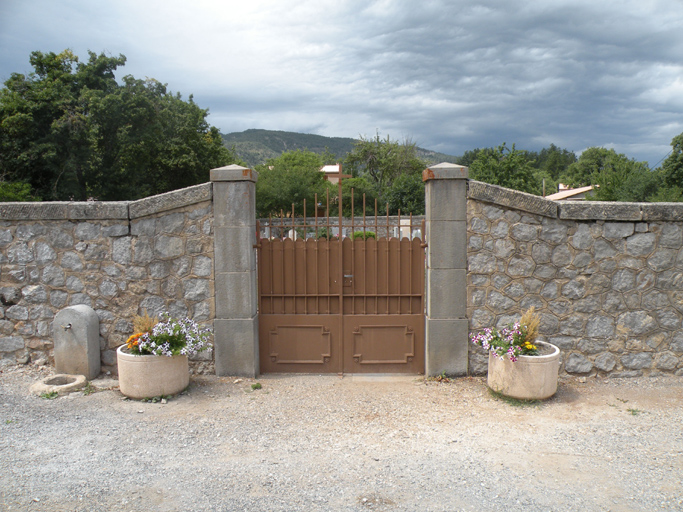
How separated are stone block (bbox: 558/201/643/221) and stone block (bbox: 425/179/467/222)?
1075 millimetres

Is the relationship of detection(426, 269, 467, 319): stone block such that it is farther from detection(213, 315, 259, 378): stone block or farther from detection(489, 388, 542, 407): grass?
detection(213, 315, 259, 378): stone block

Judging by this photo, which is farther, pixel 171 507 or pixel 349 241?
pixel 349 241

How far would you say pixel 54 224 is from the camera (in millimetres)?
5824

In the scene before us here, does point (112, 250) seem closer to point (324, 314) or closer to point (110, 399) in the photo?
point (110, 399)

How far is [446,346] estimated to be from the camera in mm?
5727

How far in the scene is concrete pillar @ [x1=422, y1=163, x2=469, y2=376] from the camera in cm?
561

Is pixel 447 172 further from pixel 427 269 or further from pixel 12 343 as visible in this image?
pixel 12 343

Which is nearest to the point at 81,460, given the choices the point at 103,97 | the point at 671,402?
the point at 671,402

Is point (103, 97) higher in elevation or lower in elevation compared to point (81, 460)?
higher

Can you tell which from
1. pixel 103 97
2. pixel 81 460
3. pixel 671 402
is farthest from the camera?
pixel 103 97

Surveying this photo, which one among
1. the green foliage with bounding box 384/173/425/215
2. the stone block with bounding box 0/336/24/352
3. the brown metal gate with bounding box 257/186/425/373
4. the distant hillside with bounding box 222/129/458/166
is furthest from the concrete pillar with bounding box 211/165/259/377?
the distant hillside with bounding box 222/129/458/166

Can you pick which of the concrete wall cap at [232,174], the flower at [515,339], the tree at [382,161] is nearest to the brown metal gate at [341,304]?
the concrete wall cap at [232,174]

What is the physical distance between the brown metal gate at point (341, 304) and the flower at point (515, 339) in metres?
0.89

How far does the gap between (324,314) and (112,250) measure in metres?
2.60
